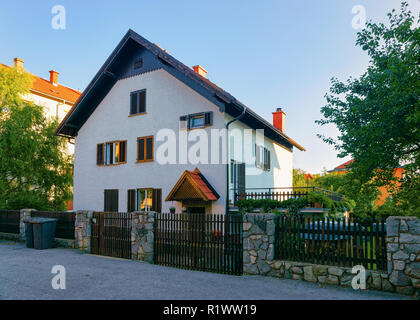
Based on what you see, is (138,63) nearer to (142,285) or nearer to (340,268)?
(142,285)

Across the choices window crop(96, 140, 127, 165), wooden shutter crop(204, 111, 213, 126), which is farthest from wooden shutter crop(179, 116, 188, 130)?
window crop(96, 140, 127, 165)

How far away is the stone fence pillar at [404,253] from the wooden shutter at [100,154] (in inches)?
607

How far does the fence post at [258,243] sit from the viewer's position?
8359 mm

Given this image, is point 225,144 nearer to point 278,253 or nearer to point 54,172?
point 278,253

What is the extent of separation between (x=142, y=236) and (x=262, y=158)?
10.2m

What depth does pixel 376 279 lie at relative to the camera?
7.04 m

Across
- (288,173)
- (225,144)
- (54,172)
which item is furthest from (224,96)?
(54,172)

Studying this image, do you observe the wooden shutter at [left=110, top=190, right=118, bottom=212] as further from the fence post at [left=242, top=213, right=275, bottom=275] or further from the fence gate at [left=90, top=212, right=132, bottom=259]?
the fence post at [left=242, top=213, right=275, bottom=275]

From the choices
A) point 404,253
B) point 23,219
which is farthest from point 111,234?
point 404,253

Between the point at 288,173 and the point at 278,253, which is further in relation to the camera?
the point at 288,173

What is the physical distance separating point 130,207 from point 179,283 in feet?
32.3

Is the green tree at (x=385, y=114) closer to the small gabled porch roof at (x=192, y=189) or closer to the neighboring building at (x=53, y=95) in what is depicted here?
the small gabled porch roof at (x=192, y=189)

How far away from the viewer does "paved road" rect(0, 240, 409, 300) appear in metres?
6.72
